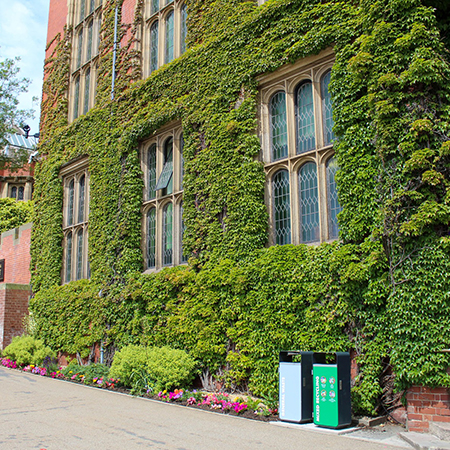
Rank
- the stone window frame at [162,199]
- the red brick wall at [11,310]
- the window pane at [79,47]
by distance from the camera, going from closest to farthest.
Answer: the stone window frame at [162,199]
the red brick wall at [11,310]
the window pane at [79,47]

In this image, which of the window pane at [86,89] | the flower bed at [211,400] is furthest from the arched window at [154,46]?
the flower bed at [211,400]

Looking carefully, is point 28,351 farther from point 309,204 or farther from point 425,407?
point 425,407

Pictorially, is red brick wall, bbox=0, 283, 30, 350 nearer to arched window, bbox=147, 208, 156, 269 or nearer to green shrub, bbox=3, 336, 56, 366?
green shrub, bbox=3, 336, 56, 366

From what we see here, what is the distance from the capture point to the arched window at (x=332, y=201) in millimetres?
8414

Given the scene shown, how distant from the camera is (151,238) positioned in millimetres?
12742

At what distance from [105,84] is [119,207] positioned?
14.3 feet

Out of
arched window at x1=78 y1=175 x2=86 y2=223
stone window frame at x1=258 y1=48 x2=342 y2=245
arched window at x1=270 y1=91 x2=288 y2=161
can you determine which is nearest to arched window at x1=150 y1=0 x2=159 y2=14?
arched window at x1=78 y1=175 x2=86 y2=223

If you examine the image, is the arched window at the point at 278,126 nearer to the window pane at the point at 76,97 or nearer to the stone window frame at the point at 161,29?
the stone window frame at the point at 161,29

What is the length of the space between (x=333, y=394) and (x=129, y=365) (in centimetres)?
520

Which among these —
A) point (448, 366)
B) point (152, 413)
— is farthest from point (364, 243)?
point (152, 413)

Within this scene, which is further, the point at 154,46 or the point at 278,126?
the point at 154,46

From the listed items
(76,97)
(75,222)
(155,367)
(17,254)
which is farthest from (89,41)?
(155,367)

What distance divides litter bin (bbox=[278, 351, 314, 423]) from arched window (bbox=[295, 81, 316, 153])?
400cm

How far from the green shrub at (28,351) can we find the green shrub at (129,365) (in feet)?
15.4
